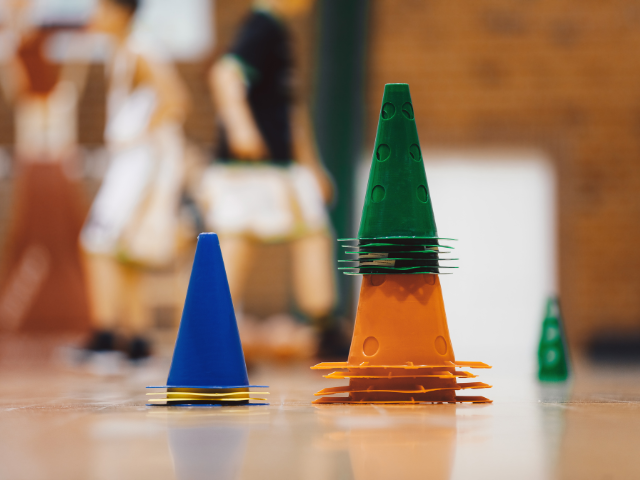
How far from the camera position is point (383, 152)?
2.11 meters

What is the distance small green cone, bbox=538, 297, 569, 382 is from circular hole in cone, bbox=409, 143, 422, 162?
129 cm

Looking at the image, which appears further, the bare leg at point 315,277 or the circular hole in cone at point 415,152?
the bare leg at point 315,277

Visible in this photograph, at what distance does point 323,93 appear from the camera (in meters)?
5.62

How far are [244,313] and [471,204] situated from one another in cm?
252

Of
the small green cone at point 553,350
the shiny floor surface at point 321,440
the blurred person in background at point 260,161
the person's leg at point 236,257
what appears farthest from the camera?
the blurred person in background at point 260,161

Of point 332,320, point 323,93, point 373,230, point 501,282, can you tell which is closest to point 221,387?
point 373,230

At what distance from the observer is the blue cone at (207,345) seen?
1.91 meters

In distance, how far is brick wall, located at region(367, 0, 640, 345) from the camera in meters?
7.68

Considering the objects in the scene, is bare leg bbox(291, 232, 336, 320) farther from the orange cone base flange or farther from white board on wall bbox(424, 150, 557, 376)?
white board on wall bbox(424, 150, 557, 376)

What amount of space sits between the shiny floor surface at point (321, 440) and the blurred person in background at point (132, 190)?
86.7 inches

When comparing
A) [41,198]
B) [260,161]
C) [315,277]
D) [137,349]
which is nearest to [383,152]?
[260,161]

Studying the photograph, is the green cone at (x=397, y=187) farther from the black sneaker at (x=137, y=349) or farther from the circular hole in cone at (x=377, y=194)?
the black sneaker at (x=137, y=349)

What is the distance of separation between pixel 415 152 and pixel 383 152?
0.30 feet

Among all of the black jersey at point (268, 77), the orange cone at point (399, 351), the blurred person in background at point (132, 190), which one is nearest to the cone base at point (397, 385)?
the orange cone at point (399, 351)
